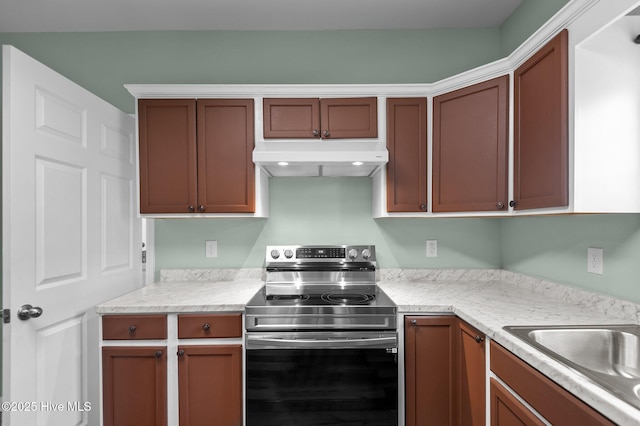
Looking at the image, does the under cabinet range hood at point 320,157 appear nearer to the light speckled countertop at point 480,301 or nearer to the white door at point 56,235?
the light speckled countertop at point 480,301

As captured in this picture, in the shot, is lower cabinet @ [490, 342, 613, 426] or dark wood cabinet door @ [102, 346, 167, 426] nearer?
lower cabinet @ [490, 342, 613, 426]

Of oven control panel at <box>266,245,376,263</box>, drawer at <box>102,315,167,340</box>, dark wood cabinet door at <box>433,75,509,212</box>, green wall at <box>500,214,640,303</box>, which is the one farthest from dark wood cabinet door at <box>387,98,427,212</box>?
drawer at <box>102,315,167,340</box>

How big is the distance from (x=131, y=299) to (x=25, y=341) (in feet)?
1.54

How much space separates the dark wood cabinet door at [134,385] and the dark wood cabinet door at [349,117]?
5.19ft

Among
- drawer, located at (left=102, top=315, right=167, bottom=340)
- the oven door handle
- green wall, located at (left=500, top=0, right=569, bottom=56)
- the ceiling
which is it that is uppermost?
the ceiling

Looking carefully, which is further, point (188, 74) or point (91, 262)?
point (188, 74)

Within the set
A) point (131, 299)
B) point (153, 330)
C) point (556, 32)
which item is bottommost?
point (153, 330)

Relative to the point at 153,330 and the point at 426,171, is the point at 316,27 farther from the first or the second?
the point at 153,330

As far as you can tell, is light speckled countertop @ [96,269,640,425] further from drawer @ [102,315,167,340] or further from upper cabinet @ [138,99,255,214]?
upper cabinet @ [138,99,255,214]

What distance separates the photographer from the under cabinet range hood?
1.80 metres

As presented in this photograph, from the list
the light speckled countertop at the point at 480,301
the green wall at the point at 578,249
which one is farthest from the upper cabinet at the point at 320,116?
the green wall at the point at 578,249

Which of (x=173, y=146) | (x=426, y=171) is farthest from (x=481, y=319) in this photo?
(x=173, y=146)

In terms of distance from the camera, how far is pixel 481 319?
141cm

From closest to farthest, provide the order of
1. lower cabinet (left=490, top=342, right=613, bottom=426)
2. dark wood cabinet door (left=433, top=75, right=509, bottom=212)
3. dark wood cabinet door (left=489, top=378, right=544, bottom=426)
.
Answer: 1. lower cabinet (left=490, top=342, right=613, bottom=426)
2. dark wood cabinet door (left=489, top=378, right=544, bottom=426)
3. dark wood cabinet door (left=433, top=75, right=509, bottom=212)
